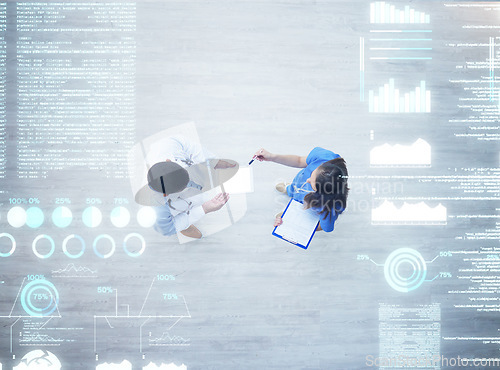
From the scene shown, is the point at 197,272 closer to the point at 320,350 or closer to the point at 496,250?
the point at 320,350

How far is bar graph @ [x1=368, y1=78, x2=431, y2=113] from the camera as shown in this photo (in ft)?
8.00

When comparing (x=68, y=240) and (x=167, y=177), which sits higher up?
(x=167, y=177)

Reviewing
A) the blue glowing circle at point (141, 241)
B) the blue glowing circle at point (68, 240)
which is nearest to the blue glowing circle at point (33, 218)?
the blue glowing circle at point (68, 240)

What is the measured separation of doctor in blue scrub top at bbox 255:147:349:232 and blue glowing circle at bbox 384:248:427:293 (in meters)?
0.61

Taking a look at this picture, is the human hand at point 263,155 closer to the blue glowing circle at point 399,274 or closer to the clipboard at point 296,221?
the clipboard at point 296,221

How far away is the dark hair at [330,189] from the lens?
1.82 metres

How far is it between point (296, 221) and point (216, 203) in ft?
1.89

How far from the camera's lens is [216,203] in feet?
7.77

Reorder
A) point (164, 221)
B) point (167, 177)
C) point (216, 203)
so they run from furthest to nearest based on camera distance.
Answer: point (216, 203)
point (164, 221)
point (167, 177)

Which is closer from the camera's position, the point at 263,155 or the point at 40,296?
the point at 263,155

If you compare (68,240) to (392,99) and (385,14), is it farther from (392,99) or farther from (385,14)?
(385,14)

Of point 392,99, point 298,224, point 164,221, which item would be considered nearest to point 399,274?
point 298,224

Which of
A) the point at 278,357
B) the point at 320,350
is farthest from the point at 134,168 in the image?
the point at 320,350

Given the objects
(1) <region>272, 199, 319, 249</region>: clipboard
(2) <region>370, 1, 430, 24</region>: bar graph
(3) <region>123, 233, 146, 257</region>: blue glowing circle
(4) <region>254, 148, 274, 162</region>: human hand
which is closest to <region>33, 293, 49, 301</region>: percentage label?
(3) <region>123, 233, 146, 257</region>: blue glowing circle
